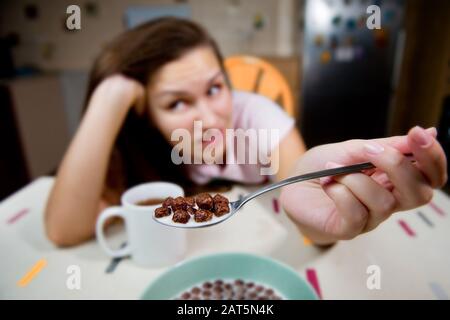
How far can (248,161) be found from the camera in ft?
1.34

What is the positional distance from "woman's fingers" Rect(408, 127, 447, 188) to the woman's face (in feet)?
0.68

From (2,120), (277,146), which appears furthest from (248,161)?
(2,120)

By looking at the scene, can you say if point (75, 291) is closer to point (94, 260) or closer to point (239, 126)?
point (94, 260)

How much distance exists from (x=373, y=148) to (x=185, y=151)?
22 centimetres

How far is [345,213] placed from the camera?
27 centimetres

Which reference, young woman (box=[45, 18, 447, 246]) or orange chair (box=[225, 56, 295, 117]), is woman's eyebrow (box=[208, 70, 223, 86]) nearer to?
young woman (box=[45, 18, 447, 246])

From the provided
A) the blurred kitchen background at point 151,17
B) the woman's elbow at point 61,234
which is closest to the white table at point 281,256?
the woman's elbow at point 61,234

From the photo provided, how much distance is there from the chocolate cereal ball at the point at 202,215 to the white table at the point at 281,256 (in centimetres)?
12

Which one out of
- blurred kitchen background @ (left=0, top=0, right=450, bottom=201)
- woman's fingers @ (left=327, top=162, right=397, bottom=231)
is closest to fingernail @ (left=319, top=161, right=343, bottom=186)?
woman's fingers @ (left=327, top=162, right=397, bottom=231)

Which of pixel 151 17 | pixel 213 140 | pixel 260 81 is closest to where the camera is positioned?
pixel 213 140

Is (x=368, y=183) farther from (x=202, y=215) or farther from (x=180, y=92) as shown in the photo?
(x=180, y=92)

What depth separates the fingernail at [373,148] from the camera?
0.22 meters

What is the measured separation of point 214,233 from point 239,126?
20 centimetres

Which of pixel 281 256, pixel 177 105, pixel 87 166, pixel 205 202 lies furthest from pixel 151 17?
pixel 205 202
